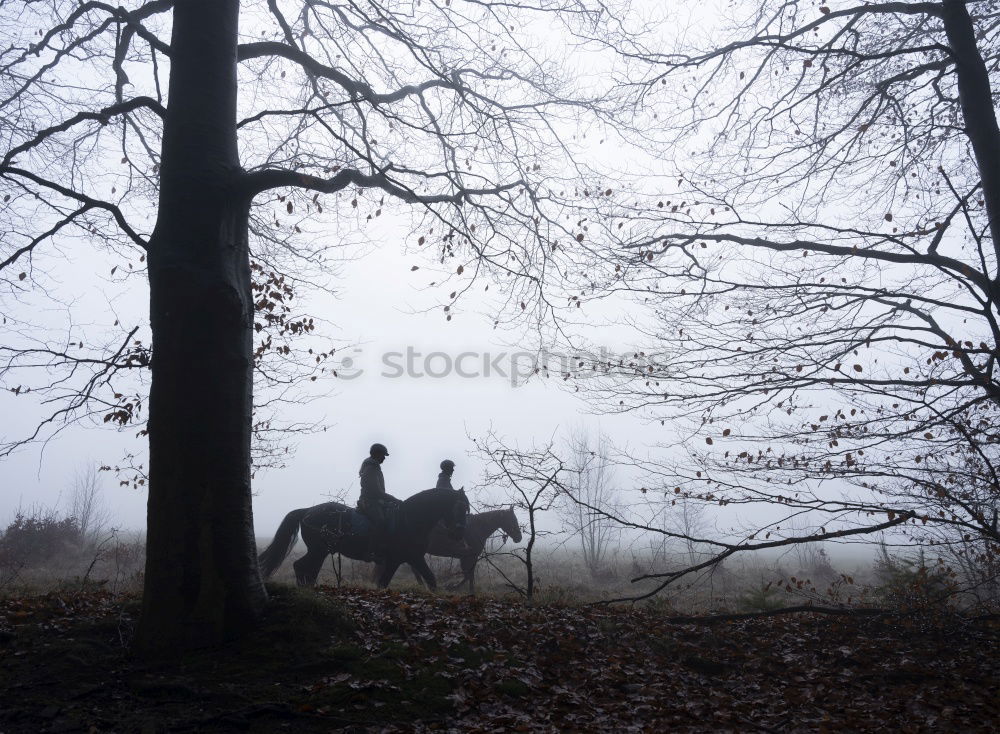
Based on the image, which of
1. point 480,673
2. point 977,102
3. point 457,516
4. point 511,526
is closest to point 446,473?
point 457,516

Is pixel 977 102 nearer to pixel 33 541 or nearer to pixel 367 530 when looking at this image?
pixel 367 530

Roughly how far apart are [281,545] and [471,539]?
382 cm

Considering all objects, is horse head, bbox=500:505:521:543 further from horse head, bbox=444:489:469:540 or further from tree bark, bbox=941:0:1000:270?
tree bark, bbox=941:0:1000:270

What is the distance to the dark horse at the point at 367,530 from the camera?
1021cm

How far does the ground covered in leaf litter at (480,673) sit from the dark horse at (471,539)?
5091 mm

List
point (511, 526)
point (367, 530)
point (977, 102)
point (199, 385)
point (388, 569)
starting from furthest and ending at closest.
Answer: point (511, 526) < point (388, 569) < point (367, 530) < point (977, 102) < point (199, 385)

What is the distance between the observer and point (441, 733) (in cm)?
378

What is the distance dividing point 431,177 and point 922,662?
6945mm

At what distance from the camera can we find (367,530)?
33.9ft

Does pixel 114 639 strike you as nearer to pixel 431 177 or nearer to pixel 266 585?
pixel 266 585

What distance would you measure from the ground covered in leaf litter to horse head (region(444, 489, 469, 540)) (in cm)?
379

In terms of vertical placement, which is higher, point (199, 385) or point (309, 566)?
point (199, 385)

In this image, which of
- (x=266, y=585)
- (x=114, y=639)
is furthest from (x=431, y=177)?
(x=114, y=639)

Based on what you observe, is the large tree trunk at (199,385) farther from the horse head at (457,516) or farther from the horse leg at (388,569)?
the horse leg at (388,569)
